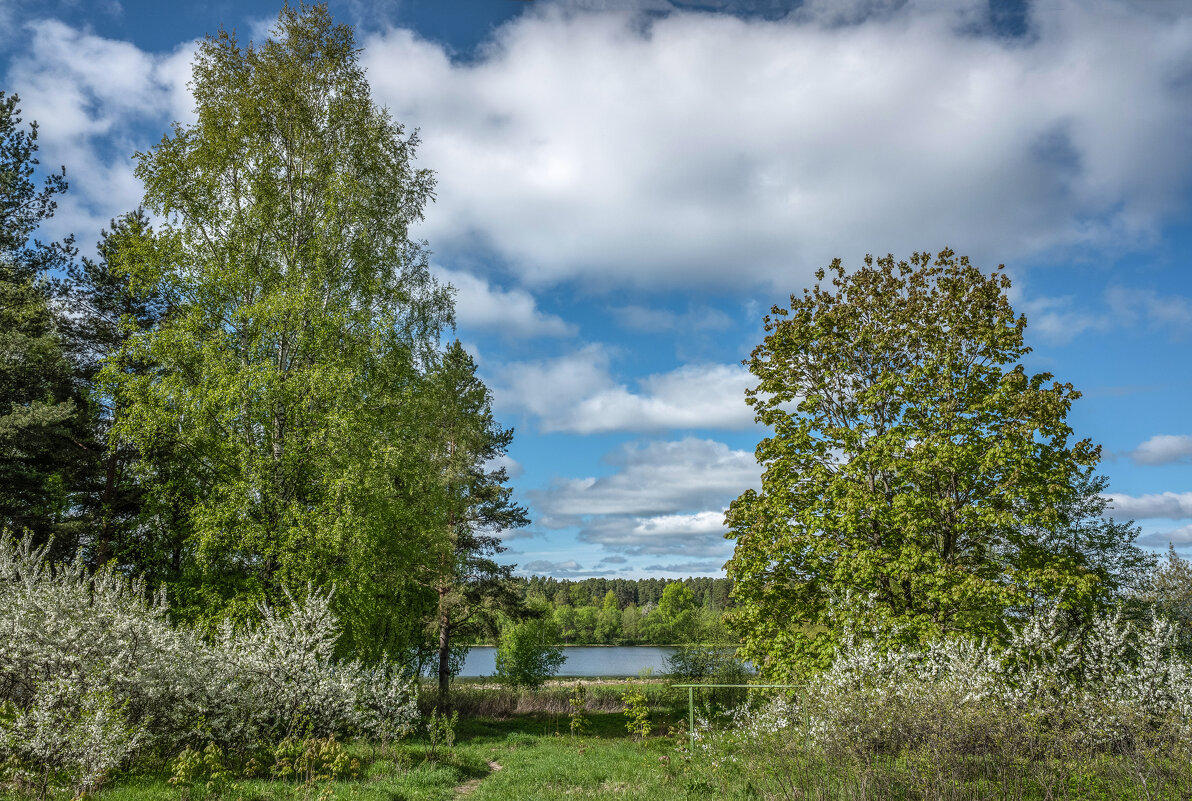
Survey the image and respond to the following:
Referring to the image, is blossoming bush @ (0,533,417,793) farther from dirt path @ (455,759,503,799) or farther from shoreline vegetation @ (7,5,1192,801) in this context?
dirt path @ (455,759,503,799)

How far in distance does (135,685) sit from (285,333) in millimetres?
7377

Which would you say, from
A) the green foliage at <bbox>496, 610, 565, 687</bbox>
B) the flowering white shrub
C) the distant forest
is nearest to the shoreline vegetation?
the flowering white shrub

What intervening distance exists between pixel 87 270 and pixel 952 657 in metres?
21.6

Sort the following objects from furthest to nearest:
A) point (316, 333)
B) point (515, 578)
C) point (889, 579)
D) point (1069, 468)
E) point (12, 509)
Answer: point (515, 578)
point (12, 509)
point (316, 333)
point (889, 579)
point (1069, 468)

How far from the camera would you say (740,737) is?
8.15m

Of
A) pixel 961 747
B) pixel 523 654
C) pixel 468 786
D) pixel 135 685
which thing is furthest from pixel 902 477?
pixel 523 654

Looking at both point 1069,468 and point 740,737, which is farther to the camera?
point 1069,468

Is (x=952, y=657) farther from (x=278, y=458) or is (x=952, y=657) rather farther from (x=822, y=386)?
(x=278, y=458)

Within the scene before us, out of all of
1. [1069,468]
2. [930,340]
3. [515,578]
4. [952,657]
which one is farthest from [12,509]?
[1069,468]

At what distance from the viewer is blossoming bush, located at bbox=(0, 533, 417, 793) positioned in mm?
7082

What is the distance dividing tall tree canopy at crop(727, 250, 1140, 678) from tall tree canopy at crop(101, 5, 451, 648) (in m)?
7.73

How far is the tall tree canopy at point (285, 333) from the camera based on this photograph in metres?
12.3

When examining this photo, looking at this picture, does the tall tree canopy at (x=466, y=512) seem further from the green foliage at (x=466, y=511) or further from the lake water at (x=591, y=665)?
the lake water at (x=591, y=665)

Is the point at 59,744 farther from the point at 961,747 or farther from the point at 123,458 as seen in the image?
the point at 123,458
